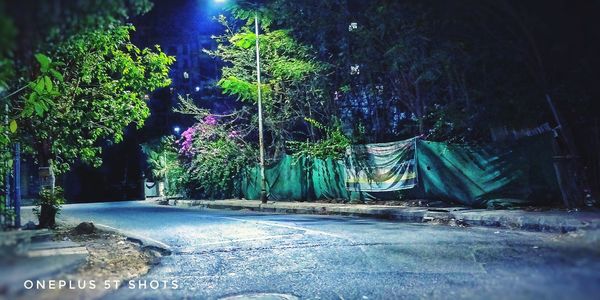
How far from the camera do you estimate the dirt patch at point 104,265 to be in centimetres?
439

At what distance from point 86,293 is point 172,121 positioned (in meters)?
34.7

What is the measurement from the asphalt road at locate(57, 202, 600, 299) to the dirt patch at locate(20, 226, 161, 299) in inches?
11.5

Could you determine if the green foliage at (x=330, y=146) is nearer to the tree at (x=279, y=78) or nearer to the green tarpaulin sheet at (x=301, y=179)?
the green tarpaulin sheet at (x=301, y=179)

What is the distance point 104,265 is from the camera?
747 cm

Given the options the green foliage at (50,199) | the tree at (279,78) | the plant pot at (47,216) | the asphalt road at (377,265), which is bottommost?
the asphalt road at (377,265)

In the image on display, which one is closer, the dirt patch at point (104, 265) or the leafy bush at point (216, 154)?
the dirt patch at point (104, 265)

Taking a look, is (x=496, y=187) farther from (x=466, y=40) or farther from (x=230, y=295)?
(x=230, y=295)

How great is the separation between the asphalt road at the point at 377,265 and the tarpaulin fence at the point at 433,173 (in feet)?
9.32

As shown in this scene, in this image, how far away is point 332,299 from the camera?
5.36 m

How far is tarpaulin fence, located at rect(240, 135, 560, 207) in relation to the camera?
12391mm

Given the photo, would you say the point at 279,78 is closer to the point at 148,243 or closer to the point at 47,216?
the point at 47,216

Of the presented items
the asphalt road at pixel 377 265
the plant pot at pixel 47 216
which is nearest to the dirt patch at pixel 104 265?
the asphalt road at pixel 377 265

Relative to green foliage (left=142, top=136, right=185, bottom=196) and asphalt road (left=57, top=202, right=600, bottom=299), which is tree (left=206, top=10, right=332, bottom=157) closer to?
green foliage (left=142, top=136, right=185, bottom=196)

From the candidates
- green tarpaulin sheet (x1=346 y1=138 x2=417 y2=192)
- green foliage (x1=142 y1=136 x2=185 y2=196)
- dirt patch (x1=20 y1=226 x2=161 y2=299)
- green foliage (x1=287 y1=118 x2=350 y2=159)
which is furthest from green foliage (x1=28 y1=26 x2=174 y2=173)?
green foliage (x1=142 y1=136 x2=185 y2=196)
